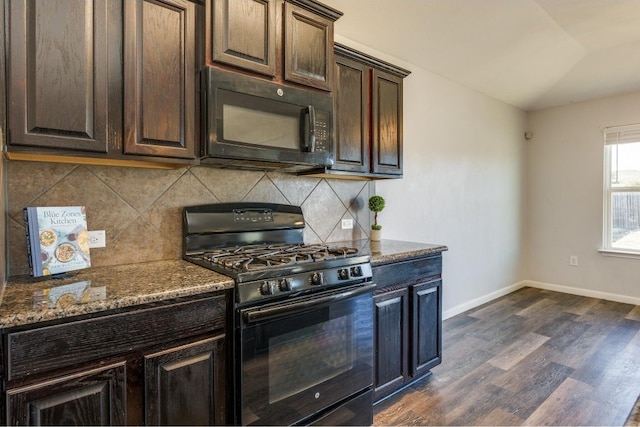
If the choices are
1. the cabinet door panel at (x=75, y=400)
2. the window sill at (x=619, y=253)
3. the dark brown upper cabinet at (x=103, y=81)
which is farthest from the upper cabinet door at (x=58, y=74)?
the window sill at (x=619, y=253)

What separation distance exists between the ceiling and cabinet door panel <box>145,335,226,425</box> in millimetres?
2400

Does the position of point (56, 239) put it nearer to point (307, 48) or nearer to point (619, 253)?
point (307, 48)

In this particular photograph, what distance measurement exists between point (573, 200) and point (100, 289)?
5391 mm

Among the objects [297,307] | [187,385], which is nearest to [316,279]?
[297,307]

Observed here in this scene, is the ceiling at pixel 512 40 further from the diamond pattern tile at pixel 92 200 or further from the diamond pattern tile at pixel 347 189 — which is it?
the diamond pattern tile at pixel 92 200

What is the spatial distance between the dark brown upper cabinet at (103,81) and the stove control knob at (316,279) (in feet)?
2.70

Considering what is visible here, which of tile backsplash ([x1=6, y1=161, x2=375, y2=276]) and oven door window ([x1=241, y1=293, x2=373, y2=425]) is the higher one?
tile backsplash ([x1=6, y1=161, x2=375, y2=276])

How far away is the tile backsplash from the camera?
1.52 m

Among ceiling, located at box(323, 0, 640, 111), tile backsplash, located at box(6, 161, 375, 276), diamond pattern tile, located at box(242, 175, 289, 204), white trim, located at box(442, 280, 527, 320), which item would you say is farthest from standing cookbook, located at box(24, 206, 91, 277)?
white trim, located at box(442, 280, 527, 320)

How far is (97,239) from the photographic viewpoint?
66.4 inches

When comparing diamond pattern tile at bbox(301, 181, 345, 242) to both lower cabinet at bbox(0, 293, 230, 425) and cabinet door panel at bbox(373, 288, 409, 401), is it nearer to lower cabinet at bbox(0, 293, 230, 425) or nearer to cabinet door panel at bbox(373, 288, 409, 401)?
cabinet door panel at bbox(373, 288, 409, 401)

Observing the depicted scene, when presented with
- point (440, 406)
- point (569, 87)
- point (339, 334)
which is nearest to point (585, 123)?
point (569, 87)

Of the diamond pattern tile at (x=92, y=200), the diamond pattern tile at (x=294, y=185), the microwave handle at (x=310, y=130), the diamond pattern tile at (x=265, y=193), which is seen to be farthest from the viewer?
the diamond pattern tile at (x=294, y=185)

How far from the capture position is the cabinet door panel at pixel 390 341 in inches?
80.9
